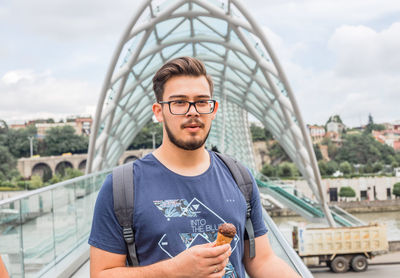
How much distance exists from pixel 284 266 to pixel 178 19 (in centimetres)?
2283

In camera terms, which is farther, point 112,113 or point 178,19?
point 112,113

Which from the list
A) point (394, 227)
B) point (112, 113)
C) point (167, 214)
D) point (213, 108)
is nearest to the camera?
point (167, 214)

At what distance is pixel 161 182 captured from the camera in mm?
2180

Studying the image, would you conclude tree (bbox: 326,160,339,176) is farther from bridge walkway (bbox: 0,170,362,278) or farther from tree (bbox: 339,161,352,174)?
bridge walkway (bbox: 0,170,362,278)

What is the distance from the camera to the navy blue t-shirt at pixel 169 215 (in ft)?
6.83

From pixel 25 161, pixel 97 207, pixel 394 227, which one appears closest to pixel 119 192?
pixel 97 207

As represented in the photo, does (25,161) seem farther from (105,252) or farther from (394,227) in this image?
(105,252)

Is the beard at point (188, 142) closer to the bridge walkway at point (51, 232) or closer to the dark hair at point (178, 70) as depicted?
the dark hair at point (178, 70)

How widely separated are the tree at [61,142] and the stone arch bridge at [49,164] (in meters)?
8.17

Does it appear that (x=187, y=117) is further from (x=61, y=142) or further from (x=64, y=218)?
(x=61, y=142)

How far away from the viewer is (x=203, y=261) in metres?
Answer: 1.82

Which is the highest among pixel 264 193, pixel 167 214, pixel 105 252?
pixel 167 214

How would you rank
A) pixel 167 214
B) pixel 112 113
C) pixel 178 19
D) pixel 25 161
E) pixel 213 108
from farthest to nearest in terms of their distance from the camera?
pixel 25 161 → pixel 112 113 → pixel 178 19 → pixel 213 108 → pixel 167 214

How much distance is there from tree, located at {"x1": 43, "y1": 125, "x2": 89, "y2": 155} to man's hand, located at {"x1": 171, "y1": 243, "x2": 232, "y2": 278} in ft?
313
